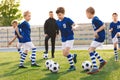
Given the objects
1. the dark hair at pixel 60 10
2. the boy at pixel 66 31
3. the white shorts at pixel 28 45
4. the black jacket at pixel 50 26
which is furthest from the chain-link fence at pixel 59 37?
the dark hair at pixel 60 10

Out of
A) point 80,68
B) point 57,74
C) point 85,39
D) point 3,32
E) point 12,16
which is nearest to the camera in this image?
point 57,74

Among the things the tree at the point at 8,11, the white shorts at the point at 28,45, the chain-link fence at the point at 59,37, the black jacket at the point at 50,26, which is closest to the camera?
the white shorts at the point at 28,45

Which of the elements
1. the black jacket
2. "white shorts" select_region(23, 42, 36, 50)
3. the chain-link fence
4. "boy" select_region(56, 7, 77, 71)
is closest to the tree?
the chain-link fence

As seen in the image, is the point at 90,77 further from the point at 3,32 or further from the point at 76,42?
the point at 3,32

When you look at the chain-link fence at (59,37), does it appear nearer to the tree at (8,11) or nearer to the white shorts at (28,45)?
the tree at (8,11)

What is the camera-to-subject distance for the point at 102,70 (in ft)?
40.6

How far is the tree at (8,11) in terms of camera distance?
51938 millimetres

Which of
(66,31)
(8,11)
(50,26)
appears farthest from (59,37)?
(66,31)

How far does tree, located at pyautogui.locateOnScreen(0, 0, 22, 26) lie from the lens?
170 ft

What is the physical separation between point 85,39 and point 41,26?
4945 mm

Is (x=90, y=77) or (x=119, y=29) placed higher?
(x=119, y=29)

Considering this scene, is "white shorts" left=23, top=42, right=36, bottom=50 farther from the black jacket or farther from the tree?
the tree

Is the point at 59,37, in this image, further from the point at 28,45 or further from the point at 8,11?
the point at 28,45

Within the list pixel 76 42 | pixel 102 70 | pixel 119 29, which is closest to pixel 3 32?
pixel 76 42
